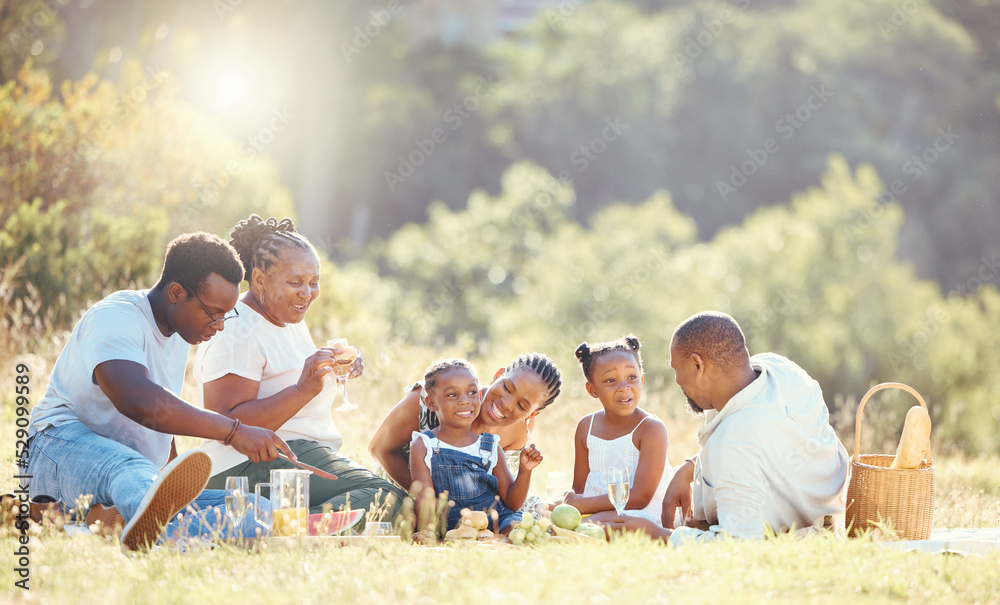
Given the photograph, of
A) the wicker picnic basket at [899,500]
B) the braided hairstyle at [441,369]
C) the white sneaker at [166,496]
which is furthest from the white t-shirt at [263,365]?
the wicker picnic basket at [899,500]

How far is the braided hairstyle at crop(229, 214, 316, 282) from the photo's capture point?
5.00 meters

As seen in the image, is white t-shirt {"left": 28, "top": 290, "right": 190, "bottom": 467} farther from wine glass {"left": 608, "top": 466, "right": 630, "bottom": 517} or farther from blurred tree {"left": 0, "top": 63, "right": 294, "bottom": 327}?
blurred tree {"left": 0, "top": 63, "right": 294, "bottom": 327}

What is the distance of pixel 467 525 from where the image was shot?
453cm

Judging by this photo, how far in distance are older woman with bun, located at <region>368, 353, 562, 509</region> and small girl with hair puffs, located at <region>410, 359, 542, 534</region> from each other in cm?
11

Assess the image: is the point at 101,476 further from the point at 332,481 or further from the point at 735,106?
the point at 735,106

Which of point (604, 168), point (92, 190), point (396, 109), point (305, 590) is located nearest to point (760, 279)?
point (92, 190)

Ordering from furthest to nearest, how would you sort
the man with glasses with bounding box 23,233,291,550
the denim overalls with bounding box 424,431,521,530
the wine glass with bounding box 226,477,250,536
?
1. the denim overalls with bounding box 424,431,521,530
2. the man with glasses with bounding box 23,233,291,550
3. the wine glass with bounding box 226,477,250,536

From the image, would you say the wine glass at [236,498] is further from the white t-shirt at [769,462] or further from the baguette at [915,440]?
the baguette at [915,440]

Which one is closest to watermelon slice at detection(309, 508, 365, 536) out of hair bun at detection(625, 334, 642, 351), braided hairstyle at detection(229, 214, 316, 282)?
braided hairstyle at detection(229, 214, 316, 282)

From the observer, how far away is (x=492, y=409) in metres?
5.00

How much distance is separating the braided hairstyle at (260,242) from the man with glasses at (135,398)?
0.35m

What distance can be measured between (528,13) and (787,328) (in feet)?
133

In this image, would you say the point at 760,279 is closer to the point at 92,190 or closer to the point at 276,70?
the point at 92,190

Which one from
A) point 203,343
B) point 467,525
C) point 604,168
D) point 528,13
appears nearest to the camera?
point 467,525
